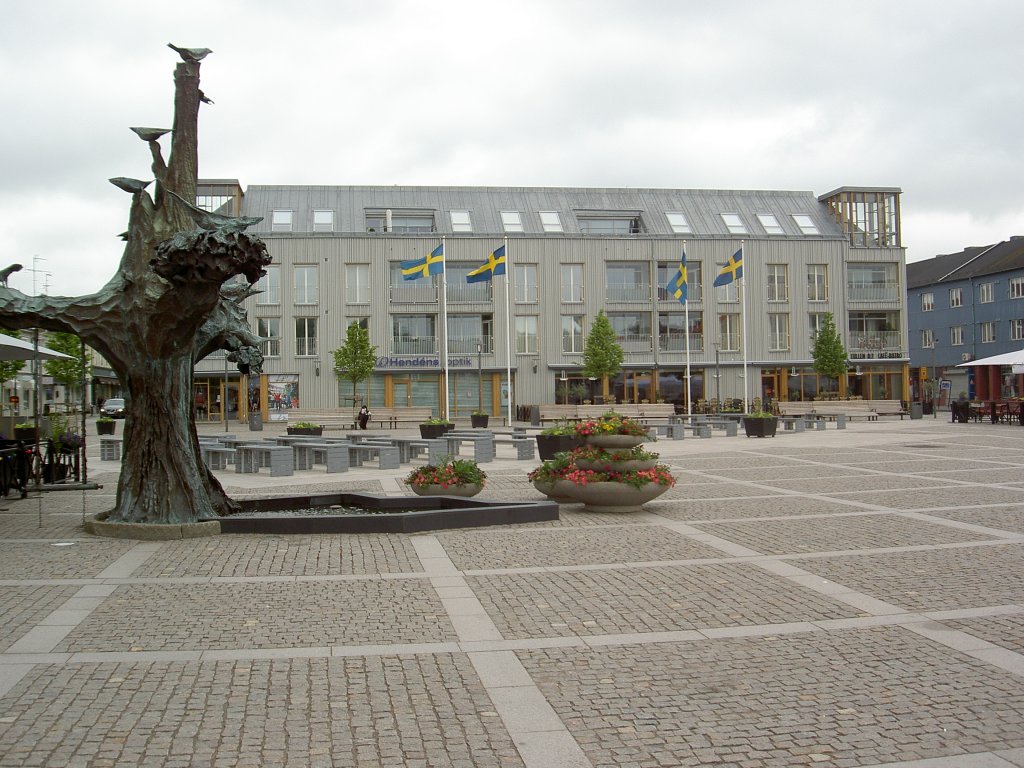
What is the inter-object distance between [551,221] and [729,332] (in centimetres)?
1226

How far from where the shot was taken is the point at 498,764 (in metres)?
4.20

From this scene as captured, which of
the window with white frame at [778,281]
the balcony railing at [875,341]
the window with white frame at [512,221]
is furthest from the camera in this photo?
the balcony railing at [875,341]

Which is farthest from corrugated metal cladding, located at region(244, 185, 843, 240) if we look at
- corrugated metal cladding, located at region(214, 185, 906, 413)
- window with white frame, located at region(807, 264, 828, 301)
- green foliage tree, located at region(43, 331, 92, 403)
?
green foliage tree, located at region(43, 331, 92, 403)

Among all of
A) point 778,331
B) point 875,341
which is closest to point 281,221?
point 778,331

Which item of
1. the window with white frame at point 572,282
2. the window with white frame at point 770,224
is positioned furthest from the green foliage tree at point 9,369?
the window with white frame at point 770,224

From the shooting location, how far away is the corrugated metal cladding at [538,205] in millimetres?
53875

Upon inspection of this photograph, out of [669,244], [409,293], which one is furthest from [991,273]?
[409,293]

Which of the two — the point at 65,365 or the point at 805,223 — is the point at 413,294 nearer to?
the point at 65,365

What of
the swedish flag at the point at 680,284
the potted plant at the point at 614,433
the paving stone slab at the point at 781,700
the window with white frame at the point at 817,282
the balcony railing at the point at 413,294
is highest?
the window with white frame at the point at 817,282

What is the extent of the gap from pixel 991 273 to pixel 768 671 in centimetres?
6911

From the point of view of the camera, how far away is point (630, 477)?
12.7 m

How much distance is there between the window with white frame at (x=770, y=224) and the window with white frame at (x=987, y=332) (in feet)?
66.5

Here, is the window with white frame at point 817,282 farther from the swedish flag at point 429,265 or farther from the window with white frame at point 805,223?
the swedish flag at point 429,265

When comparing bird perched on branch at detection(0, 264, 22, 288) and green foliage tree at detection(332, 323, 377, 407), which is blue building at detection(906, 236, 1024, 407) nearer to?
green foliage tree at detection(332, 323, 377, 407)
